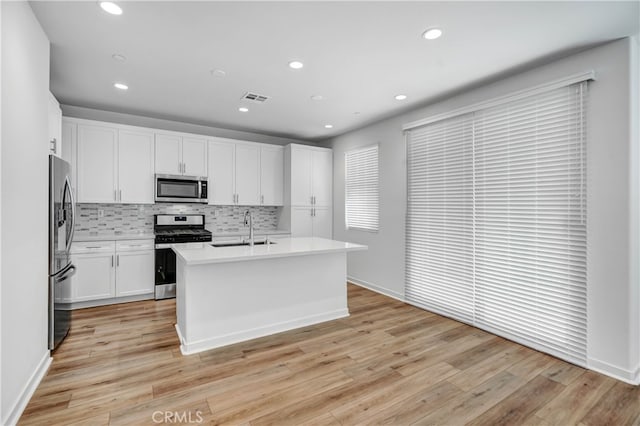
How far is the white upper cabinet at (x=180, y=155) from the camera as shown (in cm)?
446

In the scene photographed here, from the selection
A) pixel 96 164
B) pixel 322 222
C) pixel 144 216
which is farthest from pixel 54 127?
pixel 322 222

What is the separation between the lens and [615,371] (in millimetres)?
2369

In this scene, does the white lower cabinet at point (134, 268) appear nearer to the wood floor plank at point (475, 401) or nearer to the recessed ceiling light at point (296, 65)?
the recessed ceiling light at point (296, 65)

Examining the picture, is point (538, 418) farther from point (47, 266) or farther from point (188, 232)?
point (188, 232)

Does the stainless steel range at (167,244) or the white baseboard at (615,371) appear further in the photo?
the stainless steel range at (167,244)

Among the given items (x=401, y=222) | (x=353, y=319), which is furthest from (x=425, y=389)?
(x=401, y=222)

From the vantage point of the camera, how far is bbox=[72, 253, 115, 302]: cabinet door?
3.78 m

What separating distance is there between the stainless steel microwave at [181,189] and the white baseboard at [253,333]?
2060mm

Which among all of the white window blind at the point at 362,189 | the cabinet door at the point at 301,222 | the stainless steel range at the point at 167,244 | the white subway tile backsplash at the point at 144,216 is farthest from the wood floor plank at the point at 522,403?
the white subway tile backsplash at the point at 144,216

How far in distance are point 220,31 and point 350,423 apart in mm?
2866

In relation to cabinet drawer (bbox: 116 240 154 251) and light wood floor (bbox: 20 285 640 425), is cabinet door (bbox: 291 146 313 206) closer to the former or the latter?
cabinet drawer (bbox: 116 240 154 251)

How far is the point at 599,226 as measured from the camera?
2445 millimetres

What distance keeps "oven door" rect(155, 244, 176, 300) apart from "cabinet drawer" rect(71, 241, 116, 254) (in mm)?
546

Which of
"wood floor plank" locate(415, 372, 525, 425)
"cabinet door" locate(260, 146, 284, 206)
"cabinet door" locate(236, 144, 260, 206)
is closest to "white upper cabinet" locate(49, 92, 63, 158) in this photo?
"cabinet door" locate(236, 144, 260, 206)
